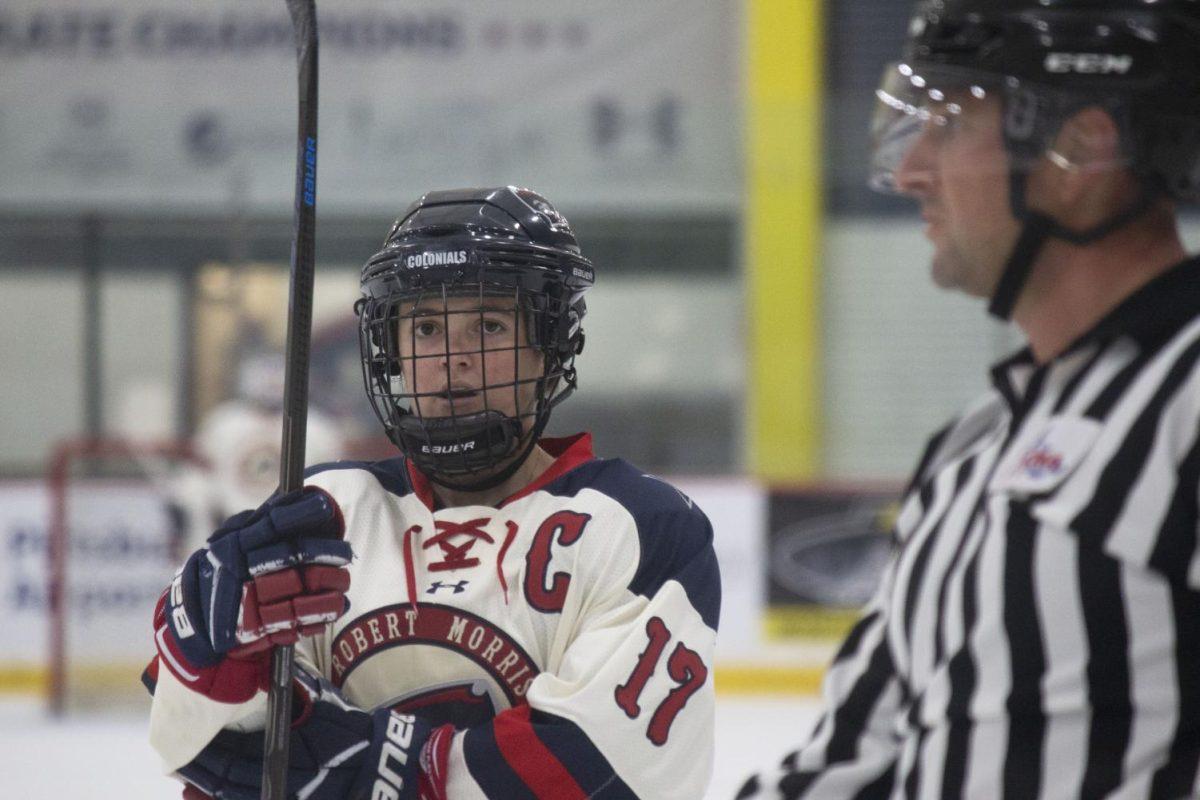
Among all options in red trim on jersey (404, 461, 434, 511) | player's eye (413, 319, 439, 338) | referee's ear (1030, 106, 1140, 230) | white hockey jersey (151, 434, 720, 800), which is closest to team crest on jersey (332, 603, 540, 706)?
white hockey jersey (151, 434, 720, 800)

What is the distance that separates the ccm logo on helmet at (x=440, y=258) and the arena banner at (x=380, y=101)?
500 centimetres

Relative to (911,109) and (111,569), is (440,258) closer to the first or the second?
(911,109)

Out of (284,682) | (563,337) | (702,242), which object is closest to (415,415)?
(563,337)

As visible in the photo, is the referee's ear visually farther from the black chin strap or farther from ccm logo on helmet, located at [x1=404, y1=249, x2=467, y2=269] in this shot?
ccm logo on helmet, located at [x1=404, y1=249, x2=467, y2=269]

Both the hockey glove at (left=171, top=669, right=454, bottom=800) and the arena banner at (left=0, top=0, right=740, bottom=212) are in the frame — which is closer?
the hockey glove at (left=171, top=669, right=454, bottom=800)

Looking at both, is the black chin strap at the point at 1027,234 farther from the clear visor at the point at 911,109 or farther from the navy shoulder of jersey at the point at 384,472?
the navy shoulder of jersey at the point at 384,472

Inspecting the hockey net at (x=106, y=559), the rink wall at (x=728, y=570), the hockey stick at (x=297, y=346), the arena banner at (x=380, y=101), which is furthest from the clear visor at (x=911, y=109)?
the arena banner at (x=380, y=101)

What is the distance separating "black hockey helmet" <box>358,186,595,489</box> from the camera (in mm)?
1199

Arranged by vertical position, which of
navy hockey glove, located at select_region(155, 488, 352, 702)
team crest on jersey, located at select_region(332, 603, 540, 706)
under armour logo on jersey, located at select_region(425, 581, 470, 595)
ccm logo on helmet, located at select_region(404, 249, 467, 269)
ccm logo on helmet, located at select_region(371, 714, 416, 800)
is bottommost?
ccm logo on helmet, located at select_region(371, 714, 416, 800)

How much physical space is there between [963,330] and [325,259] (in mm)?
2646

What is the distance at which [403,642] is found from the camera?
1.17 metres

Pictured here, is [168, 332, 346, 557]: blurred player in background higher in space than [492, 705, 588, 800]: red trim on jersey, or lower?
lower

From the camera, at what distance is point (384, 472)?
129 centimetres

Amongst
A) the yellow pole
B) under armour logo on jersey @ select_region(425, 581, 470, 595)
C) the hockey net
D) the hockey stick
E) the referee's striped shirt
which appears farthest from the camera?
the yellow pole
